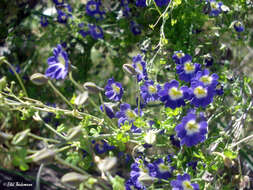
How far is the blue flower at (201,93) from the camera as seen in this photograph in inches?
41.2

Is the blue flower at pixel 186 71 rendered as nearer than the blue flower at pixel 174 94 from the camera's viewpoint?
No

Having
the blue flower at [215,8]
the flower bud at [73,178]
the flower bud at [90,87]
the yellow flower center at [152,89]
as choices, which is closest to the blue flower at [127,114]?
the yellow flower center at [152,89]

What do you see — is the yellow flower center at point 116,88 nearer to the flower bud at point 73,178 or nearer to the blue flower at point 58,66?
the blue flower at point 58,66

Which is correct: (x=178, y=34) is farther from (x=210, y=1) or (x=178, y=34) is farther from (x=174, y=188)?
(x=174, y=188)

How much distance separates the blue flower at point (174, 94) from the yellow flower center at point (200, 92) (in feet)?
0.09

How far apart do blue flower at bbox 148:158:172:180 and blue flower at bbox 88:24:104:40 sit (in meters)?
1.01

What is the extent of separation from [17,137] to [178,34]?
99cm

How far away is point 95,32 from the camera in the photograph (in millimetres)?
1910

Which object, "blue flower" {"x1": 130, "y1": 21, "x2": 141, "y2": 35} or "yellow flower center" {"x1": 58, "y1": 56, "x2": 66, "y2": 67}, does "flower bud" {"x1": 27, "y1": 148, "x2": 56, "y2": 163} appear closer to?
"yellow flower center" {"x1": 58, "y1": 56, "x2": 66, "y2": 67}

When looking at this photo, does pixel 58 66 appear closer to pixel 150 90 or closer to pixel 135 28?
pixel 150 90

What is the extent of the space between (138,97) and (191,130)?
0.24 meters

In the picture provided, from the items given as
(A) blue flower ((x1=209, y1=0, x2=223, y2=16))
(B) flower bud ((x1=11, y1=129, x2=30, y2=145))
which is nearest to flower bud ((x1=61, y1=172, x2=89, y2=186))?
(B) flower bud ((x1=11, y1=129, x2=30, y2=145))

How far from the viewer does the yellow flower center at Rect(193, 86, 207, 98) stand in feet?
3.42

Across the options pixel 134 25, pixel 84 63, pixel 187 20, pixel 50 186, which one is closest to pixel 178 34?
pixel 187 20
